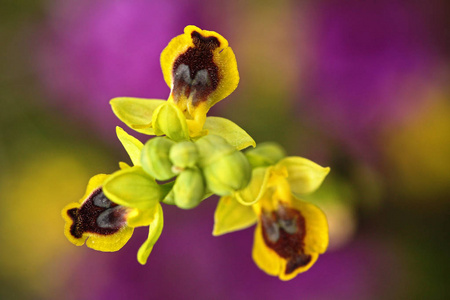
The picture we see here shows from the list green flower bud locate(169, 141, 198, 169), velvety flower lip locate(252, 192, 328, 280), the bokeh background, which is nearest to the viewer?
green flower bud locate(169, 141, 198, 169)

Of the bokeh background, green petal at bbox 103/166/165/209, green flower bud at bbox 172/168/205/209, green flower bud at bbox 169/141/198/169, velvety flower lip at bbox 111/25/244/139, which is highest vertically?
velvety flower lip at bbox 111/25/244/139

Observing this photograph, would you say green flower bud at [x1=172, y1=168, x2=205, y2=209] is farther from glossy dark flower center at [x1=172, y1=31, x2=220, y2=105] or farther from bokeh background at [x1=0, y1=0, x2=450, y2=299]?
bokeh background at [x1=0, y1=0, x2=450, y2=299]

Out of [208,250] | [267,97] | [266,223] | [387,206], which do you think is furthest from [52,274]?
[266,223]

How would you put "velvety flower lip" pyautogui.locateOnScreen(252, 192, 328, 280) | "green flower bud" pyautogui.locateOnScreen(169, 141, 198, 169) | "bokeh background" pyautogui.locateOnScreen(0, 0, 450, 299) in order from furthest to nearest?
"bokeh background" pyautogui.locateOnScreen(0, 0, 450, 299)
"velvety flower lip" pyautogui.locateOnScreen(252, 192, 328, 280)
"green flower bud" pyautogui.locateOnScreen(169, 141, 198, 169)

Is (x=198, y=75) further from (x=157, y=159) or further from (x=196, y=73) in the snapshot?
(x=157, y=159)

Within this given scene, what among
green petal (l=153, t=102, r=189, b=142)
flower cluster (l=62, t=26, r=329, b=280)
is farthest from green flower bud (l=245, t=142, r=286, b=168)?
green petal (l=153, t=102, r=189, b=142)

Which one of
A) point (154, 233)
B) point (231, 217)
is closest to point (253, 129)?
point (231, 217)

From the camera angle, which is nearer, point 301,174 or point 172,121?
point 172,121
